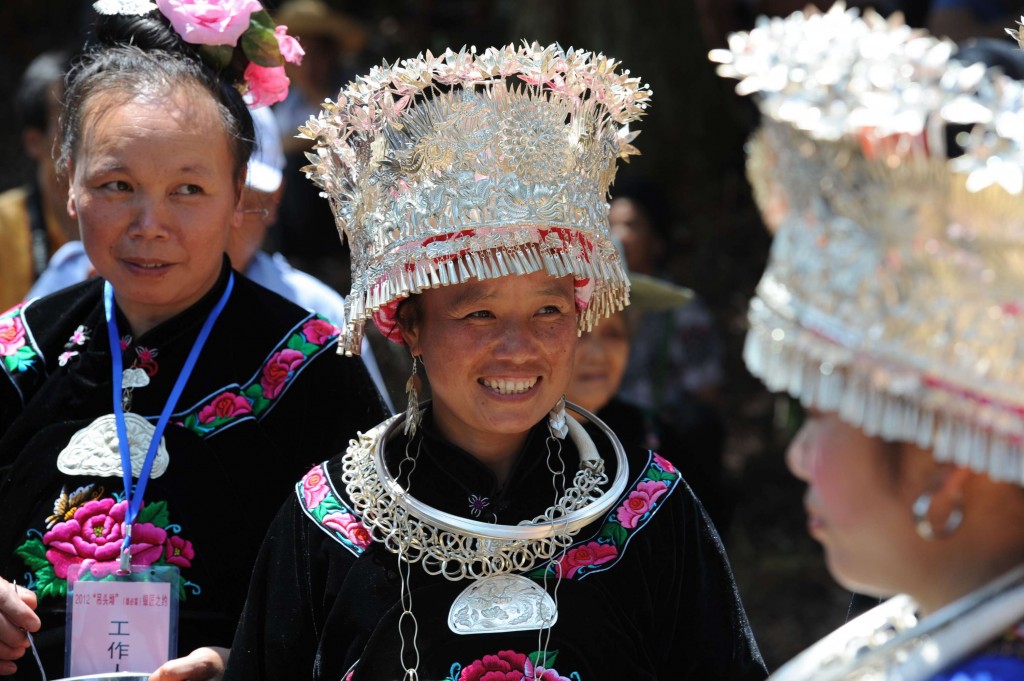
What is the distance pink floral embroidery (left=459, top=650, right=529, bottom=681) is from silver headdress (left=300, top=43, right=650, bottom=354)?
71 cm

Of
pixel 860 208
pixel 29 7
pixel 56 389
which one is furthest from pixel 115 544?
pixel 29 7

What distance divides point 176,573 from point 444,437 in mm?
616

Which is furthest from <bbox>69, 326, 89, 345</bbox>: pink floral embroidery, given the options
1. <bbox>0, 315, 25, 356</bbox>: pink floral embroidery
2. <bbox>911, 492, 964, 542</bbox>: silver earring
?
<bbox>911, 492, 964, 542</bbox>: silver earring

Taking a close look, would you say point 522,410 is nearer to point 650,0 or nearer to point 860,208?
point 860,208

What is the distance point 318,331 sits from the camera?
300 centimetres

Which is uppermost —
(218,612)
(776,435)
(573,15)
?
(573,15)

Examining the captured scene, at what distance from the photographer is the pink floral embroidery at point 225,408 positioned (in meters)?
2.87

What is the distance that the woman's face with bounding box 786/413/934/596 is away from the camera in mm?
1738

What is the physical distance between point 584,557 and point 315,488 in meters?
0.56

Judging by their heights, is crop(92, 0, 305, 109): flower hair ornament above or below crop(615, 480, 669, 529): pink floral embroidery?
above

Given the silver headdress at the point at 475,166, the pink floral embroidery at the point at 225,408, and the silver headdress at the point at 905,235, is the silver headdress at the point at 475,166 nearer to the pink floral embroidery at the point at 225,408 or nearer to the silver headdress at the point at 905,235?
the pink floral embroidery at the point at 225,408

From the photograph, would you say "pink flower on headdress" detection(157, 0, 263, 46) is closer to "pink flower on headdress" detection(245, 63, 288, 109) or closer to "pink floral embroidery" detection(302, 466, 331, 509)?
"pink flower on headdress" detection(245, 63, 288, 109)

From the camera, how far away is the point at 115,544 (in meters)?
2.74

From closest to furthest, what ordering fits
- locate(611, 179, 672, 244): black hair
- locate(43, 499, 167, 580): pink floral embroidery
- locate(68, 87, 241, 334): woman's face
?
1. locate(43, 499, 167, 580): pink floral embroidery
2. locate(68, 87, 241, 334): woman's face
3. locate(611, 179, 672, 244): black hair
